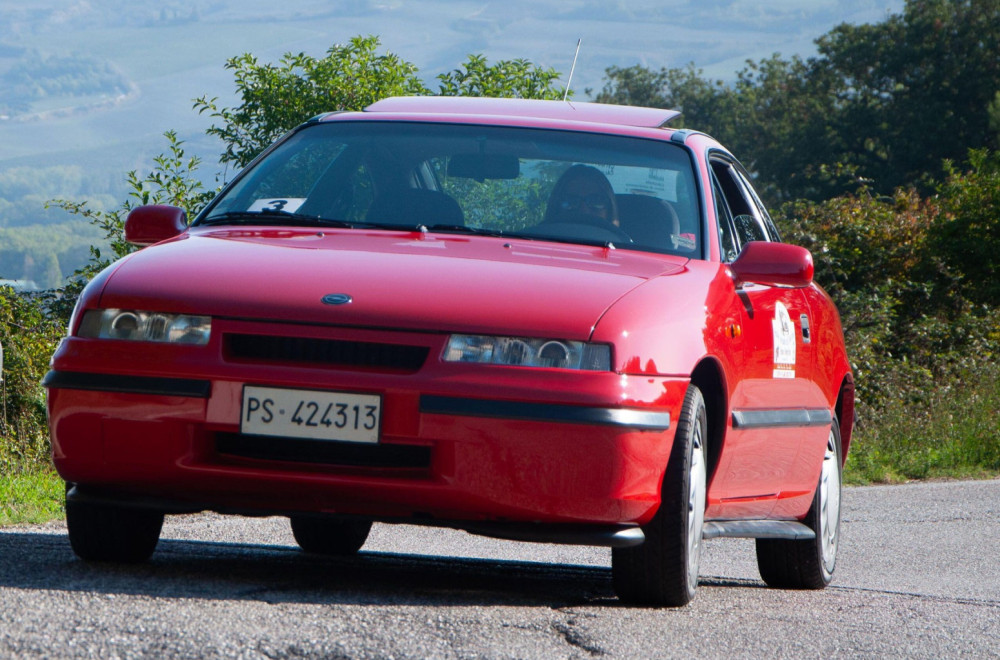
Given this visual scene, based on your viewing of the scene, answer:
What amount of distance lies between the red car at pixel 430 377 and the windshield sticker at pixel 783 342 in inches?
11.2

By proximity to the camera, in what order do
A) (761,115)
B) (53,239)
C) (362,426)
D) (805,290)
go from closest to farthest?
(362,426) < (805,290) < (761,115) < (53,239)

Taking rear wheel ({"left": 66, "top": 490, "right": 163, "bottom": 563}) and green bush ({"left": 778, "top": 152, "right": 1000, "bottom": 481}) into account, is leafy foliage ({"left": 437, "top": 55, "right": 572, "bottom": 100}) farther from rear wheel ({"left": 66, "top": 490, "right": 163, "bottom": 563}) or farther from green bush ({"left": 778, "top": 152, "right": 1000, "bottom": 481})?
rear wheel ({"left": 66, "top": 490, "right": 163, "bottom": 563})

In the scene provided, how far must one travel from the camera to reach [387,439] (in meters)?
4.35

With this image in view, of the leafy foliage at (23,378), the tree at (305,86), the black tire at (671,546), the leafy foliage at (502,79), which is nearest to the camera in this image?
the black tire at (671,546)

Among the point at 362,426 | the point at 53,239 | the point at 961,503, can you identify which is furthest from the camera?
the point at 53,239

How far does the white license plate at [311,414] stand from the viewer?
435 centimetres

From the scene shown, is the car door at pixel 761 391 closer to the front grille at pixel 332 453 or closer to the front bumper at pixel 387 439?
the front bumper at pixel 387 439

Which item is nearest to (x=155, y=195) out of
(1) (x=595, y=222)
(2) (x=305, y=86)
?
(2) (x=305, y=86)

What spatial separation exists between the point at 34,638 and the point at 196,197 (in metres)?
16.9

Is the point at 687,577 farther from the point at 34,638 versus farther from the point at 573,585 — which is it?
the point at 34,638

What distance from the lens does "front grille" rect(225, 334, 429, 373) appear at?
440 centimetres

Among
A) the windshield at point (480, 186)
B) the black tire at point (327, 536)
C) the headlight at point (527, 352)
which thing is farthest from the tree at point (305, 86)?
the headlight at point (527, 352)

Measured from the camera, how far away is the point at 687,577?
15.7 ft

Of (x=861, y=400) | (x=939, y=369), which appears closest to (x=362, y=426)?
(x=861, y=400)
